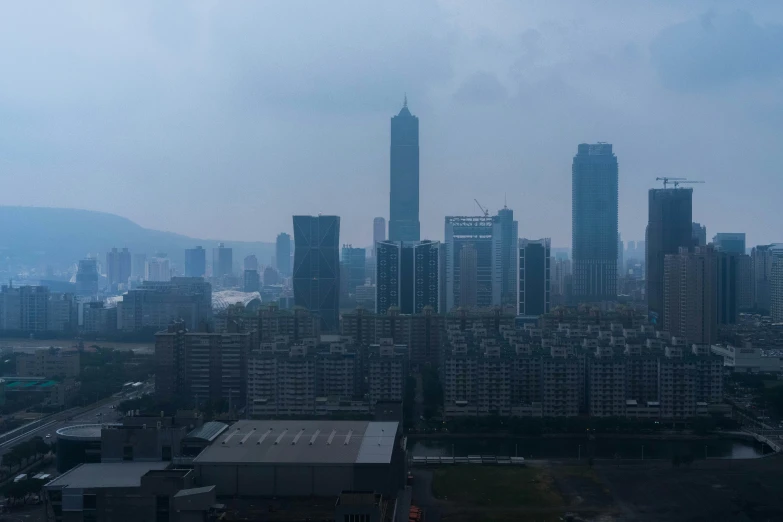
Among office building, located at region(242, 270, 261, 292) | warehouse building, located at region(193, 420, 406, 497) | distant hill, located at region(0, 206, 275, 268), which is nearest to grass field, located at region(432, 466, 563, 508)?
warehouse building, located at region(193, 420, 406, 497)

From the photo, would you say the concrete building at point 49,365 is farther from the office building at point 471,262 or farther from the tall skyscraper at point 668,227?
the tall skyscraper at point 668,227

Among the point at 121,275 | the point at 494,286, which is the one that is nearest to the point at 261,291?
the point at 121,275

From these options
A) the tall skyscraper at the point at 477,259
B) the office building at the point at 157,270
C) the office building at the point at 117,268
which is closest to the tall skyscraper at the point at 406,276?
the tall skyscraper at the point at 477,259

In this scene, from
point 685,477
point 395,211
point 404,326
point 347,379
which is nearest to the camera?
point 685,477

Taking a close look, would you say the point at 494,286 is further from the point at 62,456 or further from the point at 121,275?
the point at 62,456

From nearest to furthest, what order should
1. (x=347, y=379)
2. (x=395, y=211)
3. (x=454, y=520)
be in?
(x=454, y=520) < (x=347, y=379) < (x=395, y=211)

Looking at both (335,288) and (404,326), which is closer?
(404,326)

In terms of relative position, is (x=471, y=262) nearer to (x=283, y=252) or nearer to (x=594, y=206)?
(x=594, y=206)
